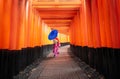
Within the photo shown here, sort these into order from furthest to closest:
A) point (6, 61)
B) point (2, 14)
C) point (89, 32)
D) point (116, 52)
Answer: point (89, 32) < point (6, 61) < point (2, 14) < point (116, 52)

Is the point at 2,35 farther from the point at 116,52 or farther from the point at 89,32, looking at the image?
the point at 89,32

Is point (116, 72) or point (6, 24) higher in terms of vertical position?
point (6, 24)

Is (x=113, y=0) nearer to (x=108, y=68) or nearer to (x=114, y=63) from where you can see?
(x=114, y=63)

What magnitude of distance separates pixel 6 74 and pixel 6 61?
1.22 feet

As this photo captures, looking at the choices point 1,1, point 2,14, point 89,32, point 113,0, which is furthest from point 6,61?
point 89,32

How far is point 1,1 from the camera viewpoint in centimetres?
443

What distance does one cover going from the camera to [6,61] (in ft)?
16.3

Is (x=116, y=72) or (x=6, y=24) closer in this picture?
(x=116, y=72)

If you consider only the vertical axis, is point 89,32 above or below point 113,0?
below

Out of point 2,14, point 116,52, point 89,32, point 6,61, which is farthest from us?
point 89,32

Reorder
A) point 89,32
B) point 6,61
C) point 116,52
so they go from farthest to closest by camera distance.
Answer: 1. point 89,32
2. point 6,61
3. point 116,52

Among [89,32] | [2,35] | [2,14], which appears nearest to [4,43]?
[2,35]

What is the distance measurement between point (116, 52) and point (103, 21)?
1296 mm

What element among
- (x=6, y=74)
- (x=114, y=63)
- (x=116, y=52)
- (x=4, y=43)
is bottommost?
(x=6, y=74)
